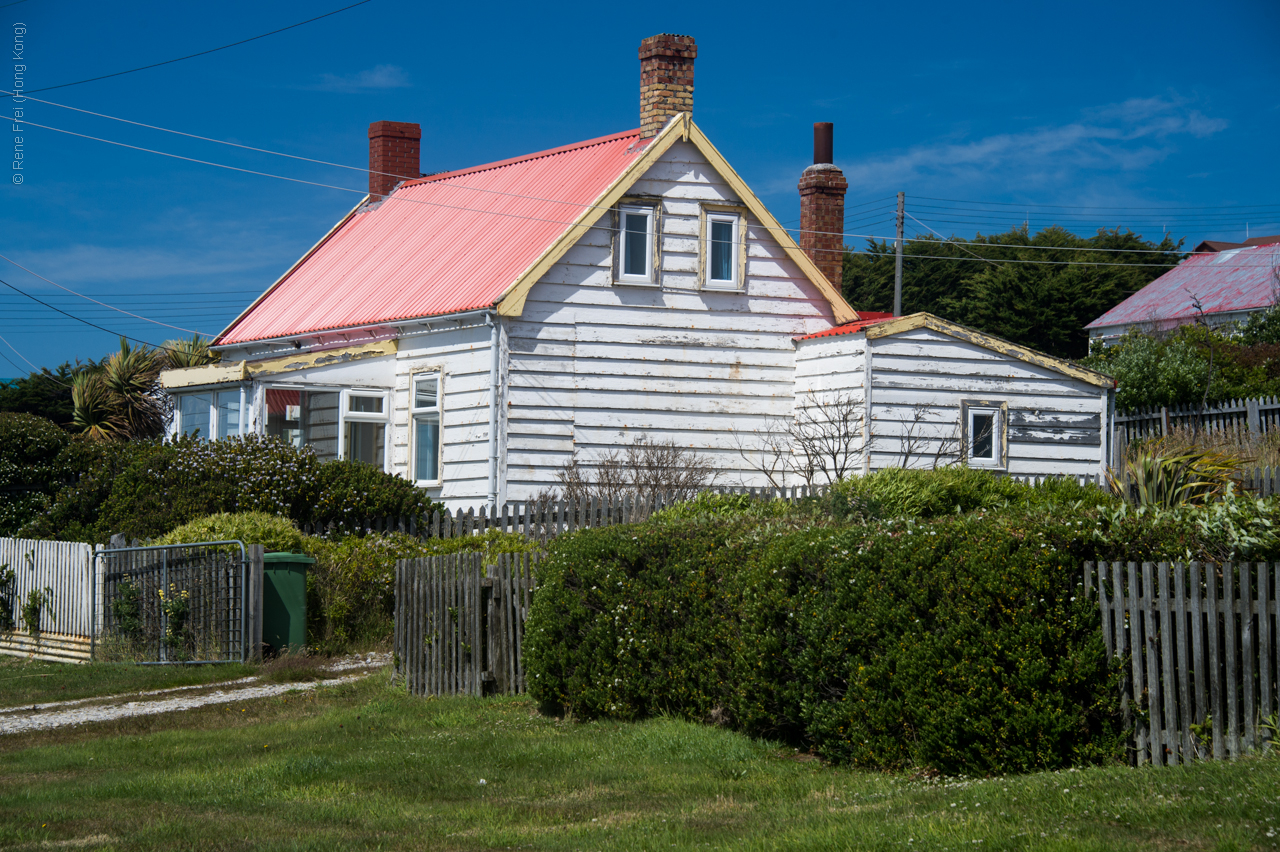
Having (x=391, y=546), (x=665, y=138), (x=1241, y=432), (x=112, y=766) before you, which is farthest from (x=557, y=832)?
(x=1241, y=432)

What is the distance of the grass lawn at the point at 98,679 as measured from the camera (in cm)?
1421

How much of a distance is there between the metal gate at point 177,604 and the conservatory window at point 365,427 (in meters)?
5.15

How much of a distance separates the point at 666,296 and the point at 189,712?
36.6ft

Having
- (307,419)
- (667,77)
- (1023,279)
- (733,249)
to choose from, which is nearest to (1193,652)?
(733,249)

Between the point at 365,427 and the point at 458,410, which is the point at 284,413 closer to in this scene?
the point at 365,427

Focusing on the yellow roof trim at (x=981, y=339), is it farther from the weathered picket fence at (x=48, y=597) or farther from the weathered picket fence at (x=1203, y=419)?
the weathered picket fence at (x=48, y=597)

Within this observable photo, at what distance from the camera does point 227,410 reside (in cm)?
2228

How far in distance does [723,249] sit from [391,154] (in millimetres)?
11152

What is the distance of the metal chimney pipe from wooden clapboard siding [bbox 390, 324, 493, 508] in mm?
8820

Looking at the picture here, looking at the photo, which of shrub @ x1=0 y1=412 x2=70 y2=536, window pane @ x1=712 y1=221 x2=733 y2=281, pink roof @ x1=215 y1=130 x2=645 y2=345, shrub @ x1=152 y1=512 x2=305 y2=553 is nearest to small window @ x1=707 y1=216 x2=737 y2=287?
window pane @ x1=712 y1=221 x2=733 y2=281

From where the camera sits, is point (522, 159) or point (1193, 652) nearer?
point (1193, 652)

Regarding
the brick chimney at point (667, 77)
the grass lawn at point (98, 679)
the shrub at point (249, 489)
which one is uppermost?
the brick chimney at point (667, 77)

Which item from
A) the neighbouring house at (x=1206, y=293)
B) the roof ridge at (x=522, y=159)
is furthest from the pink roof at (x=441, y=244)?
the neighbouring house at (x=1206, y=293)

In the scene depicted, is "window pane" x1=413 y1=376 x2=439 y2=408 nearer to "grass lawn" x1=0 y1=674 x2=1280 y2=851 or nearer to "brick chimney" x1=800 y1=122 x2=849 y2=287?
"brick chimney" x1=800 y1=122 x2=849 y2=287
